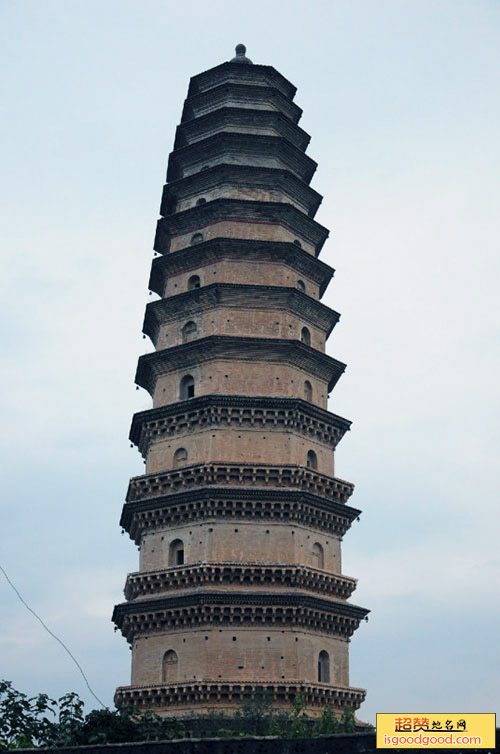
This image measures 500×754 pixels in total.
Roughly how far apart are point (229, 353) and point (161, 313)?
11.5ft

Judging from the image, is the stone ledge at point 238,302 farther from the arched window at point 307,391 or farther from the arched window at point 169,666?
the arched window at point 169,666

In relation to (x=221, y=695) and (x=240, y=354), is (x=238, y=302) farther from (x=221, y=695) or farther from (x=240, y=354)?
(x=221, y=695)

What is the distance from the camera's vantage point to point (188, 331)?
111 feet

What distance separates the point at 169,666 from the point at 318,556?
552 centimetres

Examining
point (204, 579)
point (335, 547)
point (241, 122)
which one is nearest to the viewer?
point (204, 579)

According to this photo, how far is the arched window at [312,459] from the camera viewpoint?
31672 millimetres

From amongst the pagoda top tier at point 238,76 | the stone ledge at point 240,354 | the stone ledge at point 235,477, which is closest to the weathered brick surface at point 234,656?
the stone ledge at point 235,477

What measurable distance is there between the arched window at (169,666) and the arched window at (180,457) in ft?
18.7

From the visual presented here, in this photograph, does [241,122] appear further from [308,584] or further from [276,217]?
[308,584]

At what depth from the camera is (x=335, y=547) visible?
31281mm

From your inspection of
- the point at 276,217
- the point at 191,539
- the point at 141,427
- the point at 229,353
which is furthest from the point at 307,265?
the point at 191,539

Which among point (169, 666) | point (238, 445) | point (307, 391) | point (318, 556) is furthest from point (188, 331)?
point (169, 666)

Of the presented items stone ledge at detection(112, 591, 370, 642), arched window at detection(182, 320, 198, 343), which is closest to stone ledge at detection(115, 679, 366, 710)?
stone ledge at detection(112, 591, 370, 642)

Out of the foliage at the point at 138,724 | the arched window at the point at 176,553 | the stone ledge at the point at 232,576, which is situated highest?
the arched window at the point at 176,553
